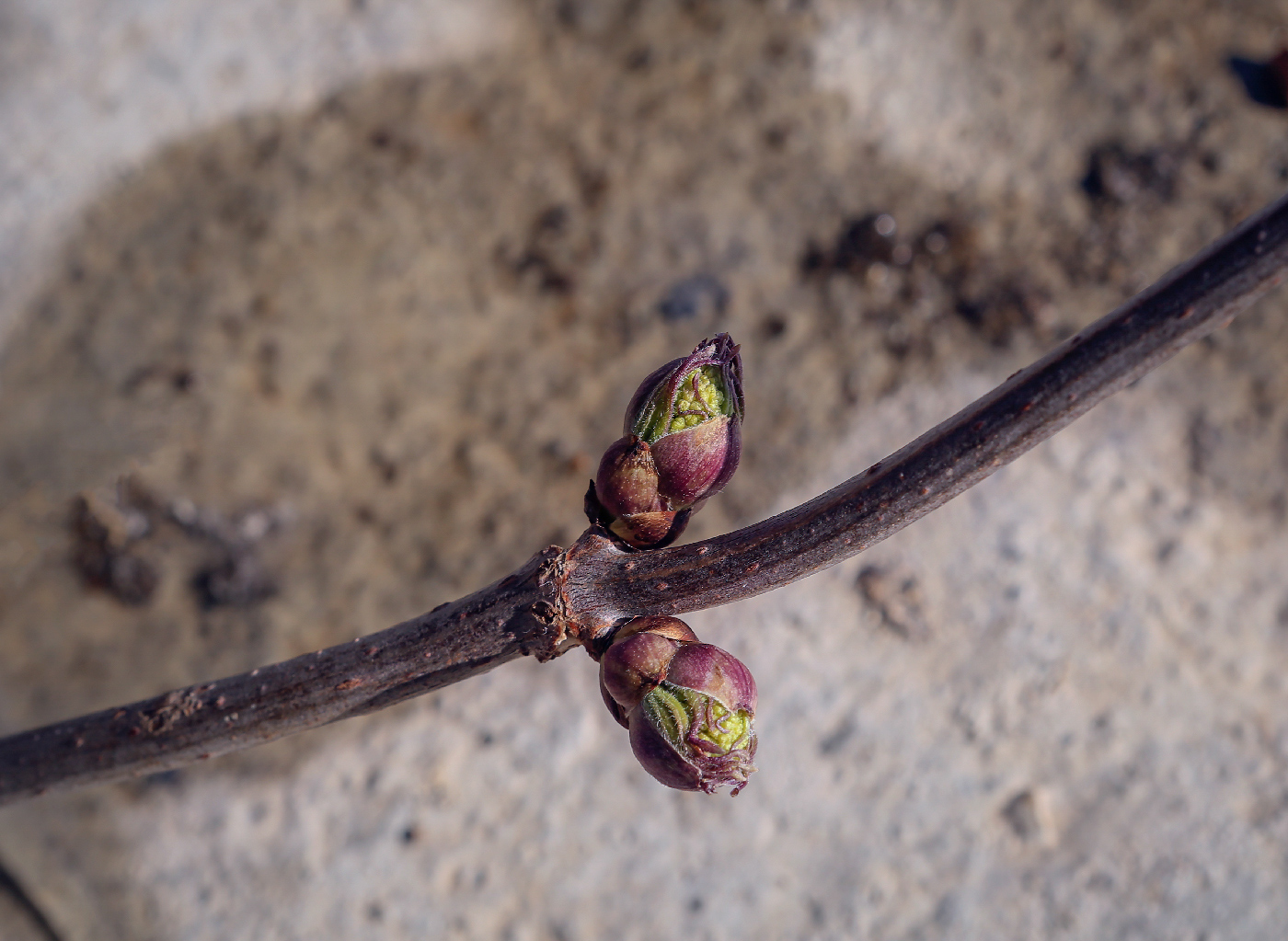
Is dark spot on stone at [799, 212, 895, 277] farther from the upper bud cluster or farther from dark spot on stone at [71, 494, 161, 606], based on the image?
dark spot on stone at [71, 494, 161, 606]

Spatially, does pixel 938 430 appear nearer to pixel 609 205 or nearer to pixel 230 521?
pixel 609 205

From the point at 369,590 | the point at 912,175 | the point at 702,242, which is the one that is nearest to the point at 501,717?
the point at 369,590

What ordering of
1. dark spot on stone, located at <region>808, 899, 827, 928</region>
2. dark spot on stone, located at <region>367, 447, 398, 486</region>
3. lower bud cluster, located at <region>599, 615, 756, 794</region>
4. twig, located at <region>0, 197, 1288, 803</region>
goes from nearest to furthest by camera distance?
twig, located at <region>0, 197, 1288, 803</region> → lower bud cluster, located at <region>599, 615, 756, 794</region> → dark spot on stone, located at <region>808, 899, 827, 928</region> → dark spot on stone, located at <region>367, 447, 398, 486</region>

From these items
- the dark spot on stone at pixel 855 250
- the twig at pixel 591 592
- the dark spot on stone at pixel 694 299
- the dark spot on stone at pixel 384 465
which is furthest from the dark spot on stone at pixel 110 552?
the dark spot on stone at pixel 855 250

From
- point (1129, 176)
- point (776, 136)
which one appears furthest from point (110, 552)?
point (1129, 176)

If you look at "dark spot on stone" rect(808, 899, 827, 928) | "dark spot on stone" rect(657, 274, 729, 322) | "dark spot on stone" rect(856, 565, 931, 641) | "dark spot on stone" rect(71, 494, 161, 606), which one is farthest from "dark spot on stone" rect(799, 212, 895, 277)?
"dark spot on stone" rect(71, 494, 161, 606)

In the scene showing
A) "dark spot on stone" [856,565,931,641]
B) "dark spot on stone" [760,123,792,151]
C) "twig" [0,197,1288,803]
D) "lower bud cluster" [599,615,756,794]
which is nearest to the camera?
"twig" [0,197,1288,803]

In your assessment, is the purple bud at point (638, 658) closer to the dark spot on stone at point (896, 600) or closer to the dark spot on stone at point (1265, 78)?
the dark spot on stone at point (896, 600)
